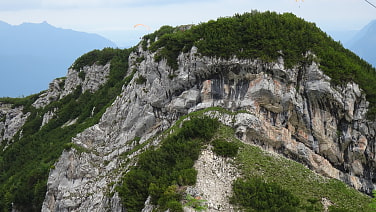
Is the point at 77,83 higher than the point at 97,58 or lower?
lower

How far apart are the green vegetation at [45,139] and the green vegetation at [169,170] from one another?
1378 cm

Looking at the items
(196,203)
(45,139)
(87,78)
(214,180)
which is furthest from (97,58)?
(196,203)

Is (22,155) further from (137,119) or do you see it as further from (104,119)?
(137,119)

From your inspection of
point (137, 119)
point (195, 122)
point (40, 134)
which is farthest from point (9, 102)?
point (195, 122)

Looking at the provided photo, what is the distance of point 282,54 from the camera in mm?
32375

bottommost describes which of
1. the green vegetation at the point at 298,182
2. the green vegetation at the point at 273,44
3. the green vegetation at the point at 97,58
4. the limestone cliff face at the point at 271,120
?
the green vegetation at the point at 298,182

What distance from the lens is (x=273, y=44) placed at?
3316cm

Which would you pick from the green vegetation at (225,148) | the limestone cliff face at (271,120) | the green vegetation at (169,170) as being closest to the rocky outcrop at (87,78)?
the limestone cliff face at (271,120)

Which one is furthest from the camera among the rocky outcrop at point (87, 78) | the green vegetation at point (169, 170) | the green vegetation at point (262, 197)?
the rocky outcrop at point (87, 78)

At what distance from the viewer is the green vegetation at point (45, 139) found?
4231 centimetres

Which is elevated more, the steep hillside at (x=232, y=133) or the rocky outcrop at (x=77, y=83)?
the rocky outcrop at (x=77, y=83)

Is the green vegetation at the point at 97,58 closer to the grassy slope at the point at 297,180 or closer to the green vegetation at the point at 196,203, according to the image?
the grassy slope at the point at 297,180

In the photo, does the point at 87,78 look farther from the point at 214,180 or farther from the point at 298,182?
the point at 298,182

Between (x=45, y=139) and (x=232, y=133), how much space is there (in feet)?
132
